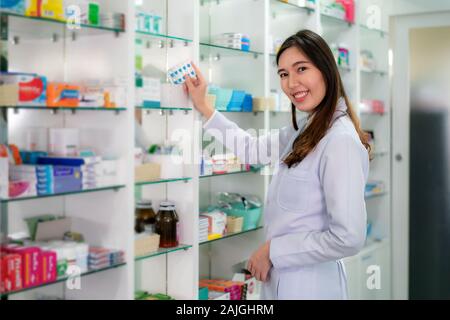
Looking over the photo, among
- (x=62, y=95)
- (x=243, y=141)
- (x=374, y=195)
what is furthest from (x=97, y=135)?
(x=374, y=195)

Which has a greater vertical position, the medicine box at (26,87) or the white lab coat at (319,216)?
the medicine box at (26,87)

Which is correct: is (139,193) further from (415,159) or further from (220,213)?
(415,159)

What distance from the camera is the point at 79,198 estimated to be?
266 centimetres

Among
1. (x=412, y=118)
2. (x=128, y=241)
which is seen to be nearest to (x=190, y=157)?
(x=128, y=241)

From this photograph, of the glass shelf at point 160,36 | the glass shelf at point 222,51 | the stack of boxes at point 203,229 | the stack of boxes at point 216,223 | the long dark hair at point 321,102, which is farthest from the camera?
the glass shelf at point 222,51

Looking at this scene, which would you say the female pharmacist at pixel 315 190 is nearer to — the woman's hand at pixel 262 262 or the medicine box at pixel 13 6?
the woman's hand at pixel 262 262

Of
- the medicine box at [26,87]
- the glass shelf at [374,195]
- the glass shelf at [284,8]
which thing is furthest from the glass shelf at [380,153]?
the medicine box at [26,87]

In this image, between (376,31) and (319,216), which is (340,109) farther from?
(376,31)

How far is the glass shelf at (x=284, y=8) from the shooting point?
3752 mm

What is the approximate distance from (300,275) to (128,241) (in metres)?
0.73

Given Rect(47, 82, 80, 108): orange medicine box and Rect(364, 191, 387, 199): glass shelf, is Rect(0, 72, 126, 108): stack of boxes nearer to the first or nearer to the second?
Rect(47, 82, 80, 108): orange medicine box

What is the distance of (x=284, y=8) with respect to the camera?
3.89m

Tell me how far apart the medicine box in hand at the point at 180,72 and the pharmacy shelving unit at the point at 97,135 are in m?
0.35

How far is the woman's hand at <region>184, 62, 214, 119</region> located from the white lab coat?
588mm
